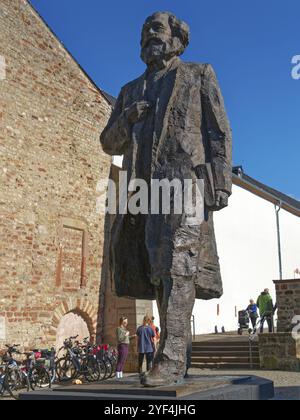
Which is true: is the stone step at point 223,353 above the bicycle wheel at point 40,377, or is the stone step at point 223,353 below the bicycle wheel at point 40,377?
above

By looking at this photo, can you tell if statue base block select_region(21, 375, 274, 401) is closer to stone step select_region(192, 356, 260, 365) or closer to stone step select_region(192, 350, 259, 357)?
stone step select_region(192, 356, 260, 365)

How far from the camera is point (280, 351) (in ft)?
49.2

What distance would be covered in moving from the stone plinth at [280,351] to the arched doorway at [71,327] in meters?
5.04

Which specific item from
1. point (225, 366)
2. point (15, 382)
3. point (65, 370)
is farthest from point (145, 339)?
point (225, 366)

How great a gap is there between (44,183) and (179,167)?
11892 millimetres

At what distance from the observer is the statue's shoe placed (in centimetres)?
320

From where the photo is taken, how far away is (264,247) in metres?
32.0

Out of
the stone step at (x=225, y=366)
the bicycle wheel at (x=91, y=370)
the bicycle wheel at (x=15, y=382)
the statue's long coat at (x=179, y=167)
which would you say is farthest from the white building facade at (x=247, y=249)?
the statue's long coat at (x=179, y=167)

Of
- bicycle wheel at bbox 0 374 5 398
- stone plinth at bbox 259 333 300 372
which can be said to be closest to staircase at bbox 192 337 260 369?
stone plinth at bbox 259 333 300 372

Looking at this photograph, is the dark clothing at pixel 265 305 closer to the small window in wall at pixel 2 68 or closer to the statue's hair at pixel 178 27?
the small window in wall at pixel 2 68

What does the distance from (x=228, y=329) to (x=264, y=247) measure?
669 centimetres

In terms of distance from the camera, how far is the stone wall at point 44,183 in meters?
14.1

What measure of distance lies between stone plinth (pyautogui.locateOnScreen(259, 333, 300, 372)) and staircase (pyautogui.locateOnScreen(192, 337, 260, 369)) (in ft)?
1.56
